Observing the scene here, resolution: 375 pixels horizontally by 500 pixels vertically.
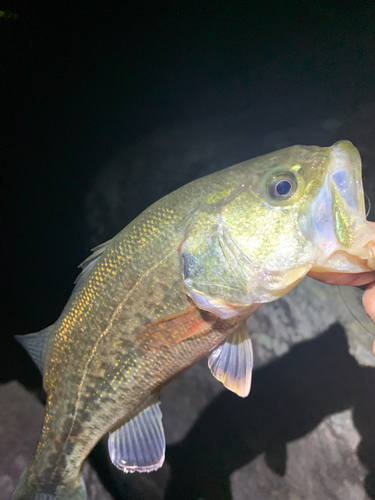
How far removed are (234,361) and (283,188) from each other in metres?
0.48

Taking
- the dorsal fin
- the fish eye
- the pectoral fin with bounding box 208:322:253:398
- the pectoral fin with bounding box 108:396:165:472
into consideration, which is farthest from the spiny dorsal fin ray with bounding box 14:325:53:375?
the fish eye

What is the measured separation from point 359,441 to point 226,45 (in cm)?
199

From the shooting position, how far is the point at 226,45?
142 cm

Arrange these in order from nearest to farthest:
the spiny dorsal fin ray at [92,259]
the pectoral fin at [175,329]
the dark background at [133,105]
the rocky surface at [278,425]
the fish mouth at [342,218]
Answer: the fish mouth at [342,218]
the pectoral fin at [175,329]
the spiny dorsal fin ray at [92,259]
the rocky surface at [278,425]
the dark background at [133,105]

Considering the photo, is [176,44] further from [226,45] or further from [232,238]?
[232,238]

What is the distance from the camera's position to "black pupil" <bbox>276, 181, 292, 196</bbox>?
0.53m

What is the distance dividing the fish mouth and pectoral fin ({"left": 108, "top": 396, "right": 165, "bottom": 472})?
2.07 feet

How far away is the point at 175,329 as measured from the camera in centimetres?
64

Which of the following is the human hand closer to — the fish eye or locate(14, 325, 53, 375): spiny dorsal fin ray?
the fish eye

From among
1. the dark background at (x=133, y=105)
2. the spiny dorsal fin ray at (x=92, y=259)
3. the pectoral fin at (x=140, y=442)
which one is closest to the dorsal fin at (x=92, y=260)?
the spiny dorsal fin ray at (x=92, y=259)

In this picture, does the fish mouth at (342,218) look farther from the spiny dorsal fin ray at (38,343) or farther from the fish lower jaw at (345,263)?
the spiny dorsal fin ray at (38,343)

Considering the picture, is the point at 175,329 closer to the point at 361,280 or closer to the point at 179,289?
the point at 179,289

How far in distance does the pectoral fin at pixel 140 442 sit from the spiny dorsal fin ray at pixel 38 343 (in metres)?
0.30

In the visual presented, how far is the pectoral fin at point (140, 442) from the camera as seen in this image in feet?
2.46
